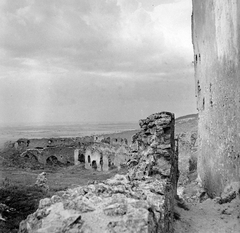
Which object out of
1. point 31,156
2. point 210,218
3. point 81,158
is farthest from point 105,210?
point 31,156

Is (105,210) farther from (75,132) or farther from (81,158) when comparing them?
(75,132)

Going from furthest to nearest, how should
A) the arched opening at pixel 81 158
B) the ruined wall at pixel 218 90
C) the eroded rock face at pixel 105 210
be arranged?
1. the arched opening at pixel 81 158
2. the ruined wall at pixel 218 90
3. the eroded rock face at pixel 105 210

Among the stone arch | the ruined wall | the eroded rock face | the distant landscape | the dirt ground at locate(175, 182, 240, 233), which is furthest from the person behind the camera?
the distant landscape

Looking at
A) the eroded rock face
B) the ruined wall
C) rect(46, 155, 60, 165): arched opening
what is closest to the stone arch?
rect(46, 155, 60, 165): arched opening

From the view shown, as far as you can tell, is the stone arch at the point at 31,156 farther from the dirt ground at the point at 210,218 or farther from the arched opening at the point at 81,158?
the dirt ground at the point at 210,218

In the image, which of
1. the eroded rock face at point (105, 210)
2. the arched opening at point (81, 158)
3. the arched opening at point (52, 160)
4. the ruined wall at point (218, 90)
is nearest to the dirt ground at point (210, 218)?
the ruined wall at point (218, 90)

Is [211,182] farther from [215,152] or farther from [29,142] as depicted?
[29,142]

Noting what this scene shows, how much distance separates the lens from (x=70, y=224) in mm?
3527

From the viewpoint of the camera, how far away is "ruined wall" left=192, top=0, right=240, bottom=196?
7998 mm

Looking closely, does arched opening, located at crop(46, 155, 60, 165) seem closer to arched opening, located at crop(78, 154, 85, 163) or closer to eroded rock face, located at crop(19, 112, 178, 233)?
arched opening, located at crop(78, 154, 85, 163)

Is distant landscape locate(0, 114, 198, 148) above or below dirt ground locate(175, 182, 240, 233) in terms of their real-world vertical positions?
above

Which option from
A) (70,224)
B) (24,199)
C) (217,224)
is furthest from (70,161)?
(70,224)

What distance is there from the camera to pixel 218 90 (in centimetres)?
1010

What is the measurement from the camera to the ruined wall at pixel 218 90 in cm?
800
